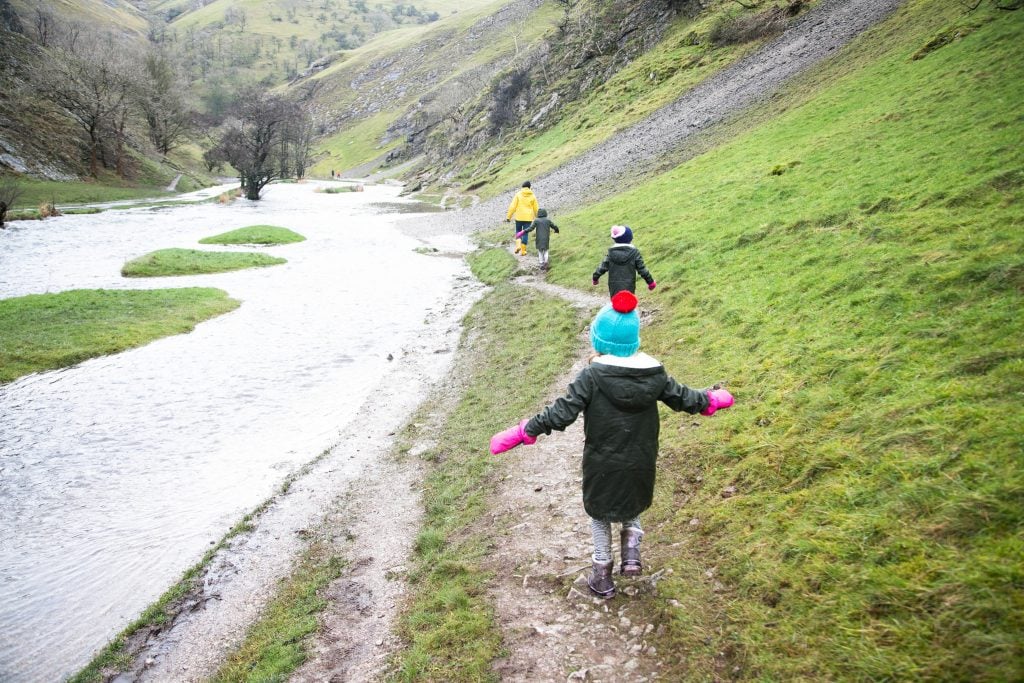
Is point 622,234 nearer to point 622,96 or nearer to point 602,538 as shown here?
point 602,538

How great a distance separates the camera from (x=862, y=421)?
702 cm

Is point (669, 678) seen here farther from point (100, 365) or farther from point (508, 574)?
point (100, 365)

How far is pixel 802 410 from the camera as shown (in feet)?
26.3

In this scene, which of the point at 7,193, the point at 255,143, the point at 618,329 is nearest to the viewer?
the point at 618,329

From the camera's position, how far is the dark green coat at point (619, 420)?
5.59 m

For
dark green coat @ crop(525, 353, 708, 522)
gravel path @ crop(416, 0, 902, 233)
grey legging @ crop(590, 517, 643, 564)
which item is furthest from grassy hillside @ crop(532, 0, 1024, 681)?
gravel path @ crop(416, 0, 902, 233)

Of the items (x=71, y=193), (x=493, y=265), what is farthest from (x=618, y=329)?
(x=71, y=193)

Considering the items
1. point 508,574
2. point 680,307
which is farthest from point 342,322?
point 508,574

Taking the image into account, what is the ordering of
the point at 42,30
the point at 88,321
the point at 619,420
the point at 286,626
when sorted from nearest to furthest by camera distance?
the point at 619,420 < the point at 286,626 < the point at 88,321 < the point at 42,30

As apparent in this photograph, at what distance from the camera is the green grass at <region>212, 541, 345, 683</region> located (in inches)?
261

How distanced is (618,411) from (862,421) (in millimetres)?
3686

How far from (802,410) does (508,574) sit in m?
4.88

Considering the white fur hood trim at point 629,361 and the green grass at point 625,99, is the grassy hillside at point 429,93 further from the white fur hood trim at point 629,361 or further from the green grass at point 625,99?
the white fur hood trim at point 629,361

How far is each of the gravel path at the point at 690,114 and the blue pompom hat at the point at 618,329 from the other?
32012 millimetres
